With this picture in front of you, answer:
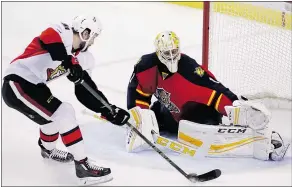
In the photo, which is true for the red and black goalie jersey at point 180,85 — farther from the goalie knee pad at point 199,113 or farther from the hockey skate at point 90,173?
the hockey skate at point 90,173

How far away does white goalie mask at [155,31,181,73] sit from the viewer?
3.07 m

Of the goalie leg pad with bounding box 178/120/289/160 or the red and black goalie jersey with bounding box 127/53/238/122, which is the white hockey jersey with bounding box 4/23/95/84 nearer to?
the red and black goalie jersey with bounding box 127/53/238/122

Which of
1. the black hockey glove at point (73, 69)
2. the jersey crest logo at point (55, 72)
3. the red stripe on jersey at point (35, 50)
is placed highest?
the red stripe on jersey at point (35, 50)

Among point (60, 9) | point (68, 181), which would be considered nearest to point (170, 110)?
point (68, 181)

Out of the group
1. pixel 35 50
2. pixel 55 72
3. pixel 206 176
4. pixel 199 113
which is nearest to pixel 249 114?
pixel 199 113

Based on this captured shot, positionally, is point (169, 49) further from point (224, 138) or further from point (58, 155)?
point (58, 155)

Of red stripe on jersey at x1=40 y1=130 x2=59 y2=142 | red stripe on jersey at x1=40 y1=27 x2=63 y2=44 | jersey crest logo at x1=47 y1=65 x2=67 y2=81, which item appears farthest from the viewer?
red stripe on jersey at x1=40 y1=130 x2=59 y2=142

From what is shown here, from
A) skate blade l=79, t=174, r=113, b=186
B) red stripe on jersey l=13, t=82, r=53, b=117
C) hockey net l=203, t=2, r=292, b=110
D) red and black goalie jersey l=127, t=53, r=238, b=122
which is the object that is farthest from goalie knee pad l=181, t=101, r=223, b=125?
red stripe on jersey l=13, t=82, r=53, b=117

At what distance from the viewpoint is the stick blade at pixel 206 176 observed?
279cm

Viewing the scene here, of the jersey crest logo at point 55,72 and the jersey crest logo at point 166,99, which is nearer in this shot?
the jersey crest logo at point 55,72

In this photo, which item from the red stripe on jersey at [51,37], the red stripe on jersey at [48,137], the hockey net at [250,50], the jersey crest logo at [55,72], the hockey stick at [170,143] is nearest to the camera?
the red stripe on jersey at [51,37]

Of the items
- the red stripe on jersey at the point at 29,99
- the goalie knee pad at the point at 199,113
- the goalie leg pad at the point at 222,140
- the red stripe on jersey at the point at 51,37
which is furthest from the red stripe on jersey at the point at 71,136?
the goalie knee pad at the point at 199,113

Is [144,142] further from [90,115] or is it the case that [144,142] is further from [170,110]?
[90,115]

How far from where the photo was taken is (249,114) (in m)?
3.04
